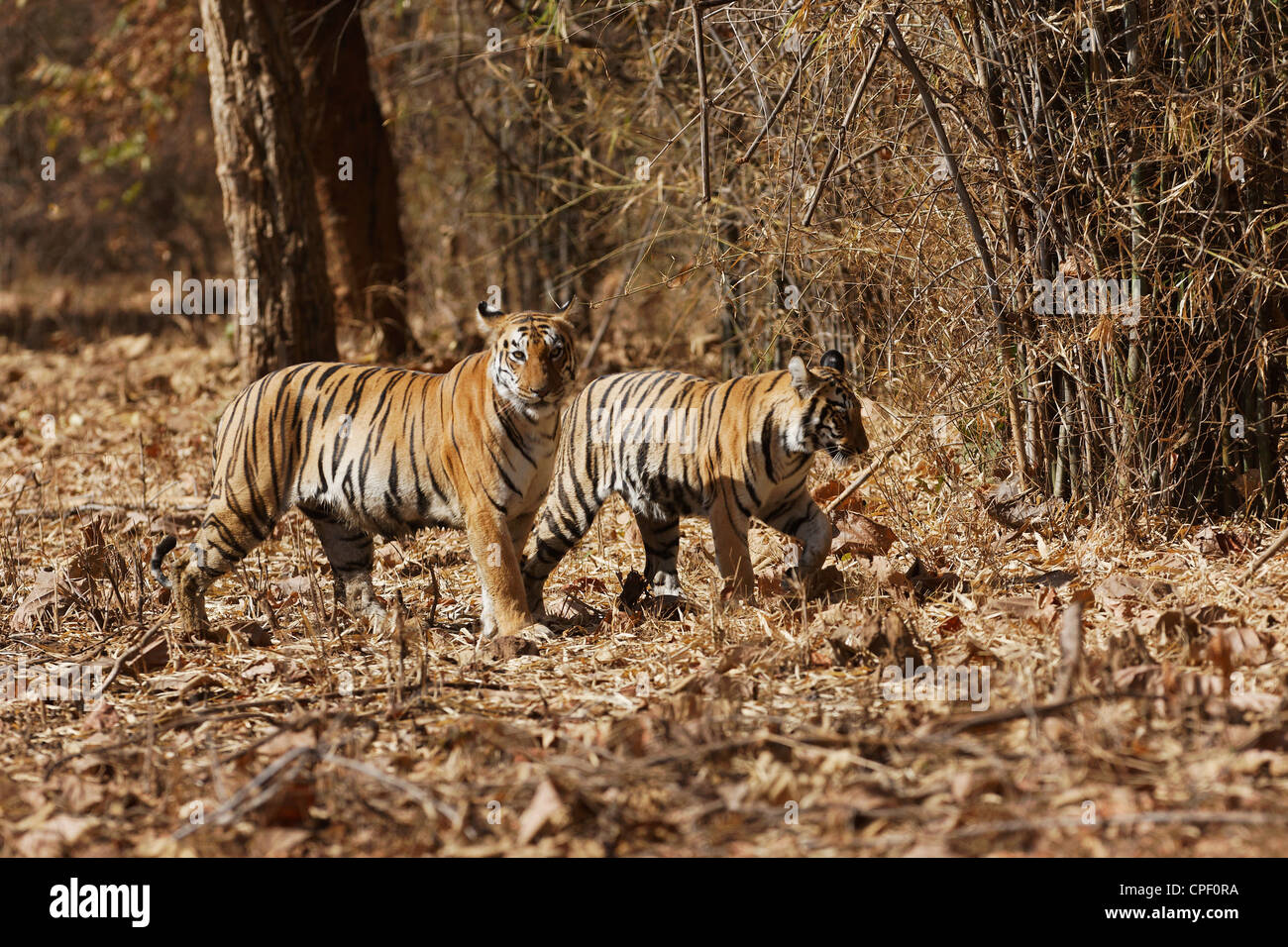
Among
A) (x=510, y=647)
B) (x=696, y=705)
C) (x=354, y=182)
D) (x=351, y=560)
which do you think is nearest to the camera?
(x=696, y=705)

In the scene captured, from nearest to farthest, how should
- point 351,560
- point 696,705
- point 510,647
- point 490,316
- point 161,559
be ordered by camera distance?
point 696,705
point 510,647
point 490,316
point 161,559
point 351,560

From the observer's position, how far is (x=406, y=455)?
4.74m

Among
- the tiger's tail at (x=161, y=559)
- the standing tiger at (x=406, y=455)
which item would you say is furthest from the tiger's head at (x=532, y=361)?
the tiger's tail at (x=161, y=559)

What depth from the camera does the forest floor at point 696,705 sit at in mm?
2852

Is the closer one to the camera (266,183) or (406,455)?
(406,455)

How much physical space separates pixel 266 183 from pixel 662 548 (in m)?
3.62

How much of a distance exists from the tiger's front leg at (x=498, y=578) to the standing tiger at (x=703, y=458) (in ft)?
1.40

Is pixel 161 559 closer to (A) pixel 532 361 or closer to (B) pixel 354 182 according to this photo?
(A) pixel 532 361

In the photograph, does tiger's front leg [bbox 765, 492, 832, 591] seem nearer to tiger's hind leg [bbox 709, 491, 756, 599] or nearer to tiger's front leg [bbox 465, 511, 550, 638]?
tiger's hind leg [bbox 709, 491, 756, 599]

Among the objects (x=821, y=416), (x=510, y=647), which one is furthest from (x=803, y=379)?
(x=510, y=647)

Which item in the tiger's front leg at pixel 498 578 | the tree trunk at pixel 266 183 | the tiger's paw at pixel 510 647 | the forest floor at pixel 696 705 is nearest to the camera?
the forest floor at pixel 696 705

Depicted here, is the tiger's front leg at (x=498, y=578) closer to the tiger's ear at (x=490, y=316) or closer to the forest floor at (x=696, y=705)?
the forest floor at (x=696, y=705)

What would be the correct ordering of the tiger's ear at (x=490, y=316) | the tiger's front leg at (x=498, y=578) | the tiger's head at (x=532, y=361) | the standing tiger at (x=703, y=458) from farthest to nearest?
1. the standing tiger at (x=703, y=458)
2. the tiger's ear at (x=490, y=316)
3. the tiger's front leg at (x=498, y=578)
4. the tiger's head at (x=532, y=361)

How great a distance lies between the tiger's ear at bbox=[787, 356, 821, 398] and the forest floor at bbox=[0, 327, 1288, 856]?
658 millimetres
